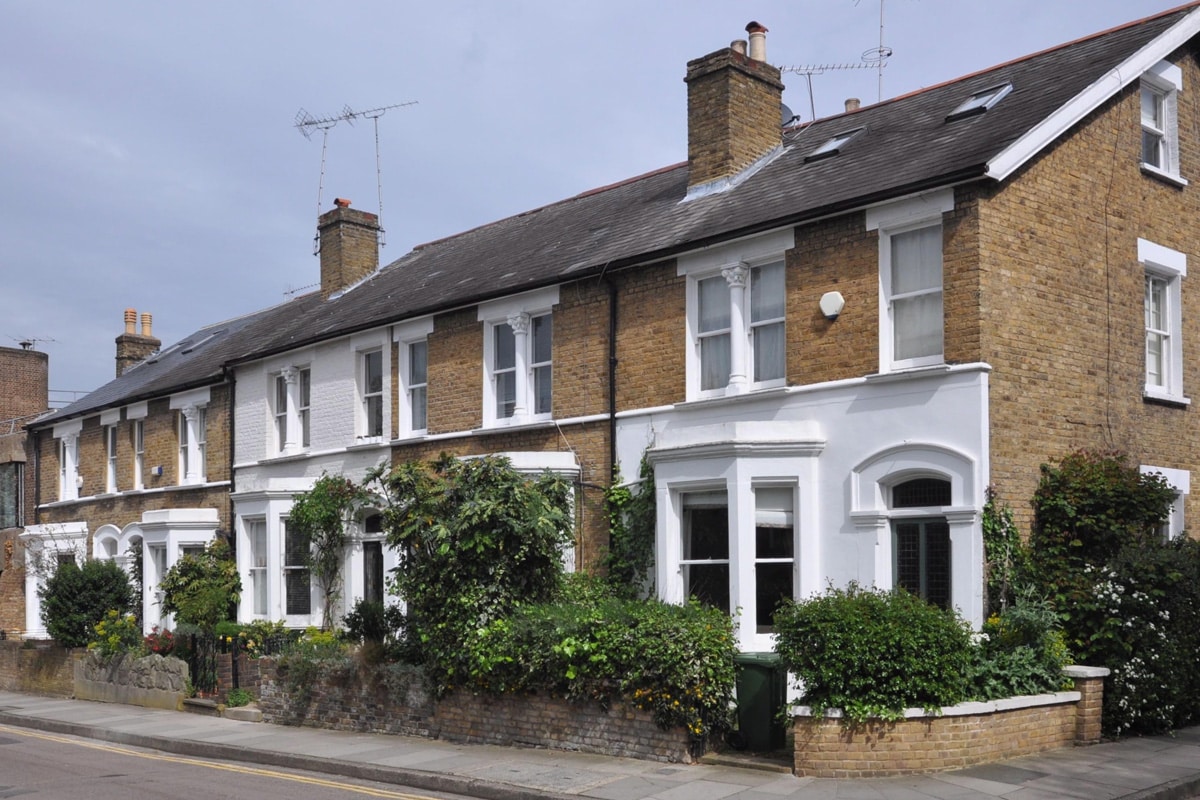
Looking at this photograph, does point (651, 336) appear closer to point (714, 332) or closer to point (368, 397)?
point (714, 332)

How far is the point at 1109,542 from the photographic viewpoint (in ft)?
46.5

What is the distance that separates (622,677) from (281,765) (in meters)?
4.66

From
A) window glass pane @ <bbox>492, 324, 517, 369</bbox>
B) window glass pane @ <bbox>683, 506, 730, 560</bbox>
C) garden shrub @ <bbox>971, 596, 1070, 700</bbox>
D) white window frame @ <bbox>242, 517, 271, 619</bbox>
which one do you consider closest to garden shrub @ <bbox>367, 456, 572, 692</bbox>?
window glass pane @ <bbox>683, 506, 730, 560</bbox>

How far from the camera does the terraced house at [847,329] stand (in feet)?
46.3

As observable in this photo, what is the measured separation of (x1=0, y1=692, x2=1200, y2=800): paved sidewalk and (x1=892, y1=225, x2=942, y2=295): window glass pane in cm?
543

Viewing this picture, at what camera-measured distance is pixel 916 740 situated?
1176cm

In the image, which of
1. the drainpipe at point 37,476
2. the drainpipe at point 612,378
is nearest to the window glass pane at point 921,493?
the drainpipe at point 612,378

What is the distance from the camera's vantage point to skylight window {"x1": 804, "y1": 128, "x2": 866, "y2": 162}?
1784cm

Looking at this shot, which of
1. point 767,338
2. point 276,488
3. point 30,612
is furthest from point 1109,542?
point 30,612

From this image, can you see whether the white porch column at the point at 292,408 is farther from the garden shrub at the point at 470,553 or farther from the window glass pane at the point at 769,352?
the window glass pane at the point at 769,352

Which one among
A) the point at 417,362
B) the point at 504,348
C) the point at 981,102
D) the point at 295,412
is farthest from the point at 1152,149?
the point at 295,412

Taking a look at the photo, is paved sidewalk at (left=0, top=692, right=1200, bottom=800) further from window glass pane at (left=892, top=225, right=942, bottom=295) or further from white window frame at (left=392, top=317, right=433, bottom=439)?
white window frame at (left=392, top=317, right=433, bottom=439)

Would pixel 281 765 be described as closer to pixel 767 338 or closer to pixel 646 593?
pixel 646 593

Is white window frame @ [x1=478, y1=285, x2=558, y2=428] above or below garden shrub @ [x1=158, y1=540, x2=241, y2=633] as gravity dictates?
above
